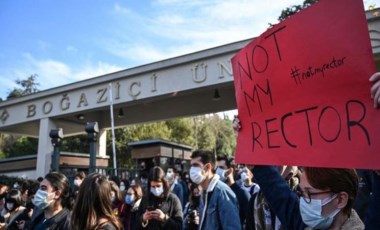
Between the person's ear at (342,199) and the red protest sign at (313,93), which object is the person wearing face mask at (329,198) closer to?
the person's ear at (342,199)

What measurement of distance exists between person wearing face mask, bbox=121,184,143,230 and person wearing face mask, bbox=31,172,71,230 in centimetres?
252

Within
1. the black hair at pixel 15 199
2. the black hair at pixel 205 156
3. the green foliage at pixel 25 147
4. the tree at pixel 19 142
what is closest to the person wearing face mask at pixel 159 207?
the black hair at pixel 205 156

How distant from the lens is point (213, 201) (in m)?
3.57

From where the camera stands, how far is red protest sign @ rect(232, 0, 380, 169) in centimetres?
151

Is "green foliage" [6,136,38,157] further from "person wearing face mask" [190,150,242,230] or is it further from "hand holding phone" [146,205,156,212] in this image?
"person wearing face mask" [190,150,242,230]

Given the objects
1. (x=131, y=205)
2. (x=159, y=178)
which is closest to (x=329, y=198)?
(x=159, y=178)

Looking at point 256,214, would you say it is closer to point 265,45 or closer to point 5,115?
point 265,45

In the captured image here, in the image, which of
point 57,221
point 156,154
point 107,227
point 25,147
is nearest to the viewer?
point 107,227

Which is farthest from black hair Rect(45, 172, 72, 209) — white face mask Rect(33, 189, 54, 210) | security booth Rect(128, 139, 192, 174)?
security booth Rect(128, 139, 192, 174)

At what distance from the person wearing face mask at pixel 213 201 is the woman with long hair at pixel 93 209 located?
1.15m

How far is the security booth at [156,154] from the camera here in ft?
49.6

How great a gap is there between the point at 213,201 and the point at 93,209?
1.34 metres

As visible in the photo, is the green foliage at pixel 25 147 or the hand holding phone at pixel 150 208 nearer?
the hand holding phone at pixel 150 208

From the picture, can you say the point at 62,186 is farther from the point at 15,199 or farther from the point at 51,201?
the point at 15,199
